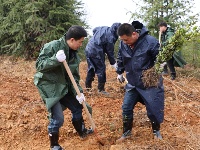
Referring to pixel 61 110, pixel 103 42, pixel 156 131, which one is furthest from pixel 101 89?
pixel 61 110

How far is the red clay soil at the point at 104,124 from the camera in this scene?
3.78 metres

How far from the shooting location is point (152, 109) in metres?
3.66

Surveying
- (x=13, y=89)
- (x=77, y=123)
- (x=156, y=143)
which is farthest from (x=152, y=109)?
(x=13, y=89)

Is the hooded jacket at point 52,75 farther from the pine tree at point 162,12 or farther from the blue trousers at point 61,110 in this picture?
the pine tree at point 162,12

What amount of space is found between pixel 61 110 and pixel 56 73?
471 millimetres

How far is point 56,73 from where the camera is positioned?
11.7 feet

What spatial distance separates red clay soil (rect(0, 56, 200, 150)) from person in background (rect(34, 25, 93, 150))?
0.61 meters

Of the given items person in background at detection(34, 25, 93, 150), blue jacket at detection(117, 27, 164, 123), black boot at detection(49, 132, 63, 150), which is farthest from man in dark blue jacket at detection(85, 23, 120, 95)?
black boot at detection(49, 132, 63, 150)

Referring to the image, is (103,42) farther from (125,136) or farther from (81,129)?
(125,136)

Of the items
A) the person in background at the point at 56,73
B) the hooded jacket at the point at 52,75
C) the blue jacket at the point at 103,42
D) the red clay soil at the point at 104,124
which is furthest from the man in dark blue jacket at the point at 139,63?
the blue jacket at the point at 103,42

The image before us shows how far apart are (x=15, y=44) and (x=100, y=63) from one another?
651 centimetres

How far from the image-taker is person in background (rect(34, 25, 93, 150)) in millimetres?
3383

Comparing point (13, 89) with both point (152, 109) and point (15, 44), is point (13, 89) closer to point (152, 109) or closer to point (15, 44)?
point (152, 109)

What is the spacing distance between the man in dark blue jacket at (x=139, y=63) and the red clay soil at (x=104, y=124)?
0.93 ft
